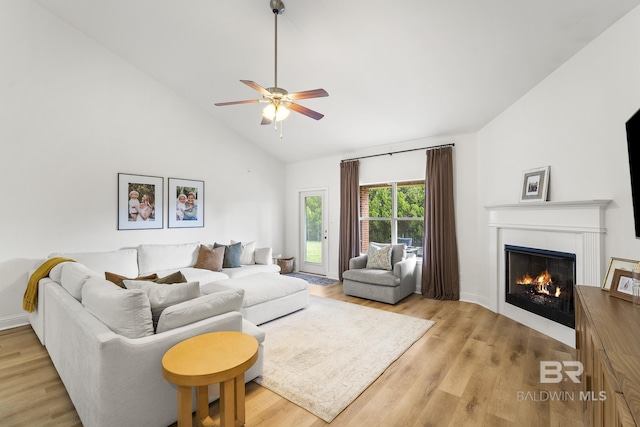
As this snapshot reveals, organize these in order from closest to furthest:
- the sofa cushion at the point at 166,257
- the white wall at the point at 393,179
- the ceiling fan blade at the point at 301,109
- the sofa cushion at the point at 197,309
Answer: the sofa cushion at the point at 197,309, the ceiling fan blade at the point at 301,109, the sofa cushion at the point at 166,257, the white wall at the point at 393,179

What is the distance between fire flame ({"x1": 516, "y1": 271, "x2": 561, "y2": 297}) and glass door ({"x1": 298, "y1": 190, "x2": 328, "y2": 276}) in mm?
3636

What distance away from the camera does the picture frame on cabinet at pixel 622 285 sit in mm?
1770

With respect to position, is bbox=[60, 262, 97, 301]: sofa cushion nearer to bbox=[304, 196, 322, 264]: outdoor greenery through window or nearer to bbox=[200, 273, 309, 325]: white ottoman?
bbox=[200, 273, 309, 325]: white ottoman

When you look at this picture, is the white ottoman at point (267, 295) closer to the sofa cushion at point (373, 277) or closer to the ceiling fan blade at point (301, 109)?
the sofa cushion at point (373, 277)

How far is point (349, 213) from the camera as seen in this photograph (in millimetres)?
5680

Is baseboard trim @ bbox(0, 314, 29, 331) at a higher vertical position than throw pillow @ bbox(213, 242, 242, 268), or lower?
lower

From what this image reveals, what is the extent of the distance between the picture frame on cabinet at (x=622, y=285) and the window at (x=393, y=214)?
124 inches

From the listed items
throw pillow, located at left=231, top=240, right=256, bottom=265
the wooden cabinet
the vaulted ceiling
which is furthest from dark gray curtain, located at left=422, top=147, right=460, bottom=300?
throw pillow, located at left=231, top=240, right=256, bottom=265

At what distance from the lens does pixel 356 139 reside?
5.27 m

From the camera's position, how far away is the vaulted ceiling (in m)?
2.54

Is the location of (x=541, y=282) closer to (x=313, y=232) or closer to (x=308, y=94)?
(x=308, y=94)

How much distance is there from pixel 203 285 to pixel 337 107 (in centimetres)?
319

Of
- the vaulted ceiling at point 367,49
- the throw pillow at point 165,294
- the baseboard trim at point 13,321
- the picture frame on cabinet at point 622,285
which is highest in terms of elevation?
the vaulted ceiling at point 367,49

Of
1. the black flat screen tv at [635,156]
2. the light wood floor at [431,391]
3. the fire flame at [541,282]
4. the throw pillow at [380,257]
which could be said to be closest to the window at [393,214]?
the throw pillow at [380,257]
